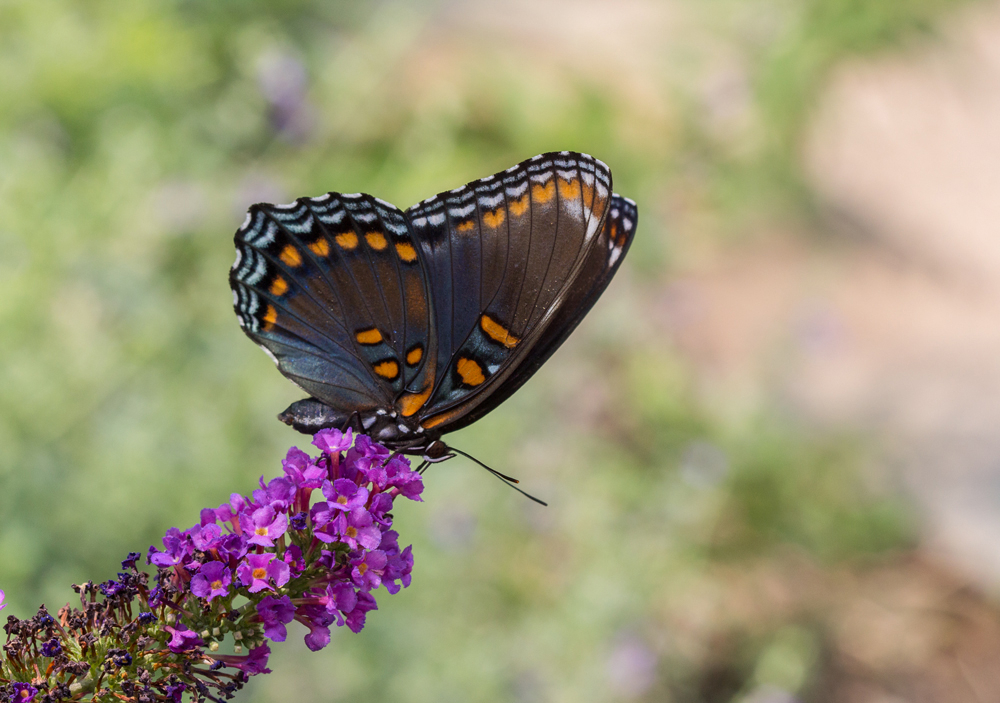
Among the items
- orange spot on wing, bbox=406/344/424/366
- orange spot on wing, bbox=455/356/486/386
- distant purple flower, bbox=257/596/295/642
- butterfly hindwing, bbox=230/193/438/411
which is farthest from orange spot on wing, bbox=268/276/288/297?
distant purple flower, bbox=257/596/295/642

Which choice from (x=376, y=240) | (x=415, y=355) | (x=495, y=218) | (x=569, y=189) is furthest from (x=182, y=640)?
(x=569, y=189)

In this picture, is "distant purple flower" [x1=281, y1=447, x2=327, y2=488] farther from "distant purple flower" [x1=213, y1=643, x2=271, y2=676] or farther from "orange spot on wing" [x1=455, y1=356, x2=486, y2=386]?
"orange spot on wing" [x1=455, y1=356, x2=486, y2=386]

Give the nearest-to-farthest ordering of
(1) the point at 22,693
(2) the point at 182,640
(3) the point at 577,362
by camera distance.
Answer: (1) the point at 22,693 < (2) the point at 182,640 < (3) the point at 577,362

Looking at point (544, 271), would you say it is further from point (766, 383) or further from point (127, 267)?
point (766, 383)

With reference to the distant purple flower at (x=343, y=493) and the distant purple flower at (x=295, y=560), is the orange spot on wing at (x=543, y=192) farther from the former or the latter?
the distant purple flower at (x=295, y=560)

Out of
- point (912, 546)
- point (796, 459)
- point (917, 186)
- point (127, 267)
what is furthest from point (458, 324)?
point (917, 186)

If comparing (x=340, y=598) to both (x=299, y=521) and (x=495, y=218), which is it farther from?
(x=495, y=218)

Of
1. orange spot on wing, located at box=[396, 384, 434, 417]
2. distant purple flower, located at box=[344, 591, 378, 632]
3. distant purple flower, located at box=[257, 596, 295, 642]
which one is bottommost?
distant purple flower, located at box=[257, 596, 295, 642]
